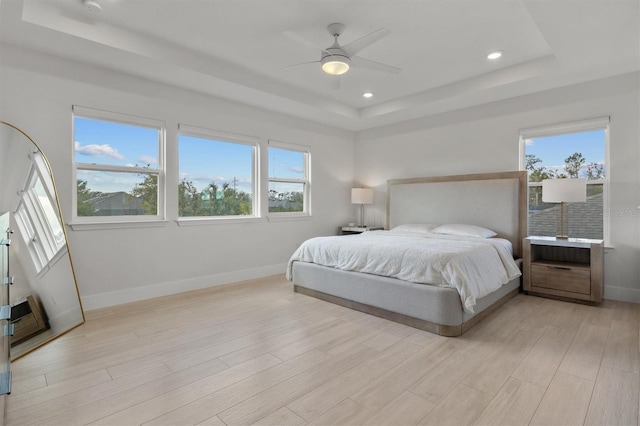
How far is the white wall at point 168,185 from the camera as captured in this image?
3.14 metres

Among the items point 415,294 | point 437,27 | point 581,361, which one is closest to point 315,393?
point 415,294

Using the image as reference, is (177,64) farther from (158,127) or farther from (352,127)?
(352,127)

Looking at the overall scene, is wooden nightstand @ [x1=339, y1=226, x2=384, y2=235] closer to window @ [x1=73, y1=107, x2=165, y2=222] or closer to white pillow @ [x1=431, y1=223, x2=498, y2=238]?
white pillow @ [x1=431, y1=223, x2=498, y2=238]

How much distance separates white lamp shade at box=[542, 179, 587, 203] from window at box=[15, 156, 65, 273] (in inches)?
200

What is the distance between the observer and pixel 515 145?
443 centimetres

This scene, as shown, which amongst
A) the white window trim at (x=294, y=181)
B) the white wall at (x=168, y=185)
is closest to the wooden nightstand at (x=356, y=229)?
the white wall at (x=168, y=185)

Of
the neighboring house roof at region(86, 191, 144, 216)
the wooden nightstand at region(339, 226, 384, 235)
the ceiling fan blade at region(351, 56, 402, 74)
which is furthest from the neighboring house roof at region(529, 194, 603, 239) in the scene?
the neighboring house roof at region(86, 191, 144, 216)

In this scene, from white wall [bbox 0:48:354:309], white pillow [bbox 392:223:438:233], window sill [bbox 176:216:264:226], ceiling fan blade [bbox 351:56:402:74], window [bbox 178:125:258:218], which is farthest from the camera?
white pillow [bbox 392:223:438:233]

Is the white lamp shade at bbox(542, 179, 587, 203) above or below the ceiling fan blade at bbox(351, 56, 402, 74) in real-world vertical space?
below

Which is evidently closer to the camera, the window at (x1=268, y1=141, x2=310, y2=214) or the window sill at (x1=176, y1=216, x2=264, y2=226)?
the window sill at (x1=176, y1=216, x2=264, y2=226)

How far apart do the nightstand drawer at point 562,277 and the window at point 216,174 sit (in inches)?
148

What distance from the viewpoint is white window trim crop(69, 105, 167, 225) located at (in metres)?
3.37

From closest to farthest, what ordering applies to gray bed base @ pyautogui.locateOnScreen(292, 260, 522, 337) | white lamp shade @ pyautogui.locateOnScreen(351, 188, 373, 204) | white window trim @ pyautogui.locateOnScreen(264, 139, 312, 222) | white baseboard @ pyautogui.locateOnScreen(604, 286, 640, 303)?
1. gray bed base @ pyautogui.locateOnScreen(292, 260, 522, 337)
2. white baseboard @ pyautogui.locateOnScreen(604, 286, 640, 303)
3. white window trim @ pyautogui.locateOnScreen(264, 139, 312, 222)
4. white lamp shade @ pyautogui.locateOnScreen(351, 188, 373, 204)

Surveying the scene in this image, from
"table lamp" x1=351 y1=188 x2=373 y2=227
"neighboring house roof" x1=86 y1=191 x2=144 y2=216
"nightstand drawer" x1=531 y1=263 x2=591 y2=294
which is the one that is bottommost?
"nightstand drawer" x1=531 y1=263 x2=591 y2=294
